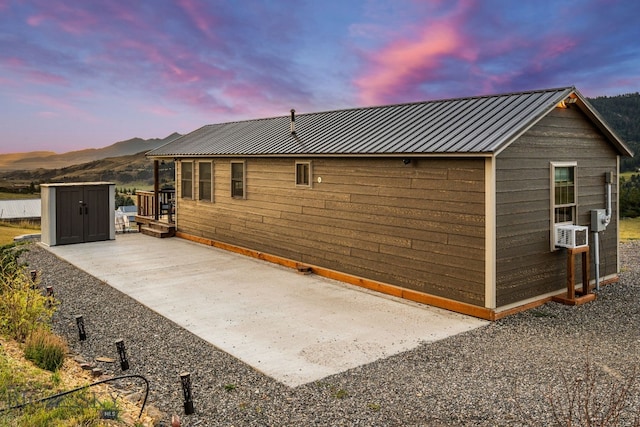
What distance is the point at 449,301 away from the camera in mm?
6949

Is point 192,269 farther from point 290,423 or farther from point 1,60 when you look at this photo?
point 1,60

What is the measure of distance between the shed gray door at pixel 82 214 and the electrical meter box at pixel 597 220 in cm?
1193

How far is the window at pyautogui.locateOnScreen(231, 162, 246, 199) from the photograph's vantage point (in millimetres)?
11539

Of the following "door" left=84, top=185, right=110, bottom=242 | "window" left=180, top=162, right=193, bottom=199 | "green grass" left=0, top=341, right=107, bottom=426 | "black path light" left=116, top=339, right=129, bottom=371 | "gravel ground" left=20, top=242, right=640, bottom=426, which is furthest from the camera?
"window" left=180, top=162, right=193, bottom=199

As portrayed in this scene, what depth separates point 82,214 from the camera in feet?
42.8

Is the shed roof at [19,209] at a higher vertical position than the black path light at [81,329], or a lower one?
higher

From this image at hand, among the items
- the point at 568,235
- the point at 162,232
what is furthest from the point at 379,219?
the point at 162,232

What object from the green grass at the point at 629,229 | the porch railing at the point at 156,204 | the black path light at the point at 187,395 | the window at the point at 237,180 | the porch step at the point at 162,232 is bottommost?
the black path light at the point at 187,395

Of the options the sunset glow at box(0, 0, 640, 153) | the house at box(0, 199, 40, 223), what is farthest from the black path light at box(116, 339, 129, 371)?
the house at box(0, 199, 40, 223)

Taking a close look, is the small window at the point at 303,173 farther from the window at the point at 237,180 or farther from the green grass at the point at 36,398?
the green grass at the point at 36,398

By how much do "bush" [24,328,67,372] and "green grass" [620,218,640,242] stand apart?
15.7 meters

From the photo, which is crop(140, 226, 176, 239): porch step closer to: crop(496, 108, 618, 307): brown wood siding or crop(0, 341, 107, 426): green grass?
crop(0, 341, 107, 426): green grass

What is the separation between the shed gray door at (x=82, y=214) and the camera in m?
12.6

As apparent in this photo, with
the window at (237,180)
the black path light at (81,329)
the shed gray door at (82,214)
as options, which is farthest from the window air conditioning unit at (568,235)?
the shed gray door at (82,214)
